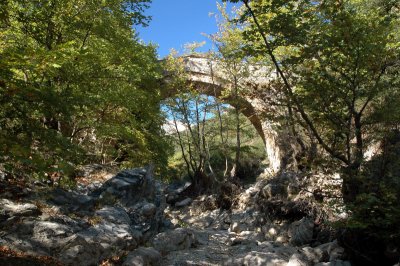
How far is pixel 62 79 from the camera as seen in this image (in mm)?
7453

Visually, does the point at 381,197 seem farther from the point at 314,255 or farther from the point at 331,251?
the point at 314,255

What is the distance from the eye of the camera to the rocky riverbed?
6.23 metres

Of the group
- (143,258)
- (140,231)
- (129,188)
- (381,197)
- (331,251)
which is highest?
(129,188)

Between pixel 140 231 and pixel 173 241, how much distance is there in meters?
1.02

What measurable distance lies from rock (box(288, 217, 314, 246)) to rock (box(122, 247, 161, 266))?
180 inches

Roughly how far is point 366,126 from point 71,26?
7.76m

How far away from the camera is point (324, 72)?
677 centimetres

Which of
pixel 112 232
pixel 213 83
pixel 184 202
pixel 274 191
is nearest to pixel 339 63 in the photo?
pixel 112 232

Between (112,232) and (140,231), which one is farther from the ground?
(112,232)

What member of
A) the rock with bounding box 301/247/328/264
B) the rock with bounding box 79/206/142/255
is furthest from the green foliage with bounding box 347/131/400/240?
the rock with bounding box 79/206/142/255

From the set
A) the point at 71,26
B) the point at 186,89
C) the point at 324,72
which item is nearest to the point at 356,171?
the point at 324,72

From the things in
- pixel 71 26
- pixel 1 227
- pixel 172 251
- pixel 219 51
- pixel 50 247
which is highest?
pixel 219 51

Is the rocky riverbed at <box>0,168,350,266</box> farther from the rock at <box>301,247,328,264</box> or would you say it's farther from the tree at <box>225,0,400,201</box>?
the tree at <box>225,0,400,201</box>

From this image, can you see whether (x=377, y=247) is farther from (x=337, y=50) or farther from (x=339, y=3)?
(x=339, y=3)
